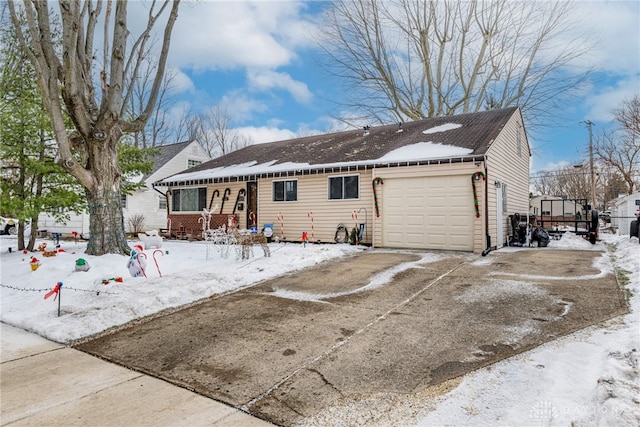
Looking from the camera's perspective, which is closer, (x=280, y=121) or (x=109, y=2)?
(x=109, y=2)

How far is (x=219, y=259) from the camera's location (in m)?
8.16

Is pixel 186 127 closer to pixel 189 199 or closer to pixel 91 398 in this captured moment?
pixel 189 199

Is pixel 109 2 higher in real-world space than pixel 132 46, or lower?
higher

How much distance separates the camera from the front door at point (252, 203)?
42.9 feet

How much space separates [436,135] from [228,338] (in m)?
9.77

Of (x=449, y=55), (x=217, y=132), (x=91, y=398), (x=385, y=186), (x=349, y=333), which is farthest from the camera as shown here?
(x=217, y=132)

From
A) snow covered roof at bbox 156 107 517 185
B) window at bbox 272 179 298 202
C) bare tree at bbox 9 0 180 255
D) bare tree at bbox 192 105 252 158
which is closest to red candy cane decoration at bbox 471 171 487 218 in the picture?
snow covered roof at bbox 156 107 517 185

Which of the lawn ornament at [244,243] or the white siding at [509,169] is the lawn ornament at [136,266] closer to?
the lawn ornament at [244,243]

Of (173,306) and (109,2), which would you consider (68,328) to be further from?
(109,2)

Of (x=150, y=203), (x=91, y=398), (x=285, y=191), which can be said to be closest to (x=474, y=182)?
(x=285, y=191)

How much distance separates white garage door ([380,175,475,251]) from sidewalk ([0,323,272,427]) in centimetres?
806

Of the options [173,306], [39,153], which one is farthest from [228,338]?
[39,153]

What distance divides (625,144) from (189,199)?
106ft

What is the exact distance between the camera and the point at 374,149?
38.3 feet
